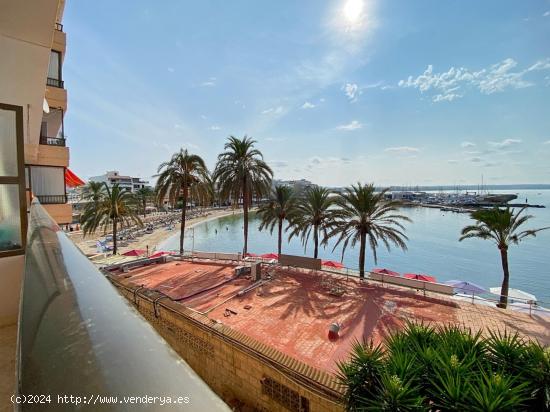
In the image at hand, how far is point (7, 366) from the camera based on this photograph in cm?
246

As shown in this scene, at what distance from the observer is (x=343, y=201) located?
55.6 ft

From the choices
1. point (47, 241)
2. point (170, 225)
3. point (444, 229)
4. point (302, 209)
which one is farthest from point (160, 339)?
point (444, 229)

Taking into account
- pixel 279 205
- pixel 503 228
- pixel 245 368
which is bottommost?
pixel 245 368

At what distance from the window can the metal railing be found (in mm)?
3684

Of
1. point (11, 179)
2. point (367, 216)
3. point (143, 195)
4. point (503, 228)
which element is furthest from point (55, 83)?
point (143, 195)

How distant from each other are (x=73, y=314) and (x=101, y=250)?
1453 inches

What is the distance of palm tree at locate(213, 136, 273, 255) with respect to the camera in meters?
20.5

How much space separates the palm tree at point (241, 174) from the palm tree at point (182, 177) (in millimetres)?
1687

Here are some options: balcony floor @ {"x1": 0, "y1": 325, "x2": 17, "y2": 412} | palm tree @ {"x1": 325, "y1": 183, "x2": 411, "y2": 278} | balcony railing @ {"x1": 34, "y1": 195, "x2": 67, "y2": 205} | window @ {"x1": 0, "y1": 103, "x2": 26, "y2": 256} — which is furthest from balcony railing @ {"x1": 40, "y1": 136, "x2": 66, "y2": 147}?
palm tree @ {"x1": 325, "y1": 183, "x2": 411, "y2": 278}

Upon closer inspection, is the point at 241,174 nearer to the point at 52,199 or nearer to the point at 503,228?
the point at 52,199

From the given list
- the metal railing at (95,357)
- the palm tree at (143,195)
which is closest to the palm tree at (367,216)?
the metal railing at (95,357)

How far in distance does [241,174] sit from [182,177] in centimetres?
510

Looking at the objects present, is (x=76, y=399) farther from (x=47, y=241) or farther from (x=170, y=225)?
(x=170, y=225)

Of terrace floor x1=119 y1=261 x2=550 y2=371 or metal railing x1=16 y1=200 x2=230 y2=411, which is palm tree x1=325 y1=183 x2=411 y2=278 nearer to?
terrace floor x1=119 y1=261 x2=550 y2=371
